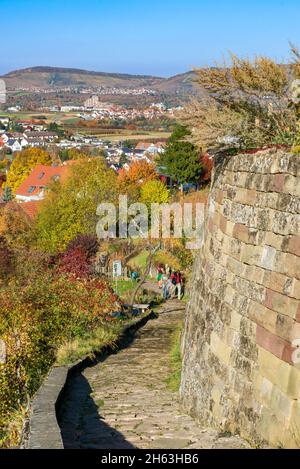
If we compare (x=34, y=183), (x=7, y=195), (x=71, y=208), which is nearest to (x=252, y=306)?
(x=71, y=208)

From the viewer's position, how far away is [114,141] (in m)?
157

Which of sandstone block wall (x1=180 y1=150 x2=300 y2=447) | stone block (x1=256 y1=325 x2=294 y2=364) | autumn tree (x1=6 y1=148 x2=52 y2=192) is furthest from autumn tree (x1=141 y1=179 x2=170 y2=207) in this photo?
stone block (x1=256 y1=325 x2=294 y2=364)

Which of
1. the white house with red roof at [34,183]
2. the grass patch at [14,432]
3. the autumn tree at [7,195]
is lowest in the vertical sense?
the autumn tree at [7,195]

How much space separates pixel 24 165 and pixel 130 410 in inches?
3105

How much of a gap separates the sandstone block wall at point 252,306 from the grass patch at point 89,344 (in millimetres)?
3506

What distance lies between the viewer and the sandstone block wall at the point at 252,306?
19.2ft

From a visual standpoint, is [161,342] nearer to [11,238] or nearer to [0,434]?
[0,434]

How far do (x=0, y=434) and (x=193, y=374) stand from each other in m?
2.98

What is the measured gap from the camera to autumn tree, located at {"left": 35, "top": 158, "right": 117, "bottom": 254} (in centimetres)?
3406

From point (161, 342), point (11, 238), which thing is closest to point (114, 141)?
point (11, 238)

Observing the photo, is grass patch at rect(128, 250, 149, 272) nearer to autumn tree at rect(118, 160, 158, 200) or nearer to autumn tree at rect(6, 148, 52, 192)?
autumn tree at rect(118, 160, 158, 200)

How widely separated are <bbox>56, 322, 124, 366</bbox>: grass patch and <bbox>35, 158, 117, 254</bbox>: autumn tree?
62.9 feet

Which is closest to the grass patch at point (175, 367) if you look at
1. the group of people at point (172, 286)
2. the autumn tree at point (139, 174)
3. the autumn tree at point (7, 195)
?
the group of people at point (172, 286)

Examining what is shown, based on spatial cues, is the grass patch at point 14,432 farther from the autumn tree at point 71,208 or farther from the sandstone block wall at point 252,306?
the autumn tree at point 71,208
